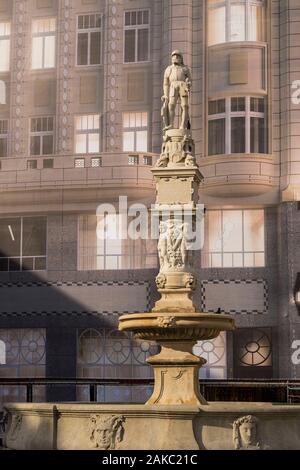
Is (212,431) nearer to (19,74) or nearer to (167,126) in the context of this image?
(167,126)

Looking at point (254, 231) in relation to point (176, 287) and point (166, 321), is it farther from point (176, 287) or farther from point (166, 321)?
point (166, 321)

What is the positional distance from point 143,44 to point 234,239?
691 centimetres

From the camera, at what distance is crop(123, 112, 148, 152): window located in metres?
33.0

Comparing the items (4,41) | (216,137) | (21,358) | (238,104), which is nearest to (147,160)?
(216,137)

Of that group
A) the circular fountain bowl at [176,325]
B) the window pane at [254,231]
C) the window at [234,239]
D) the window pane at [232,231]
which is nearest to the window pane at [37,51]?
the window at [234,239]

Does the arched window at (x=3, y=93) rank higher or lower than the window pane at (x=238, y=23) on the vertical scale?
lower

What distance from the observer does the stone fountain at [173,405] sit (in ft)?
48.3

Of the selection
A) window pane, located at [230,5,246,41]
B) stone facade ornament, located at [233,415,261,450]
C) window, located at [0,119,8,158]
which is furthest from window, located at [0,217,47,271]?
stone facade ornament, located at [233,415,261,450]

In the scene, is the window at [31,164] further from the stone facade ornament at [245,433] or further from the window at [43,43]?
the stone facade ornament at [245,433]

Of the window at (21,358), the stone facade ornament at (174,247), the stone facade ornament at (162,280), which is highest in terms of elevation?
the stone facade ornament at (174,247)

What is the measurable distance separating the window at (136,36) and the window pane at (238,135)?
370 cm

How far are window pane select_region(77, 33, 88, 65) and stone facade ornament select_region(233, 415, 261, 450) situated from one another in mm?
20945

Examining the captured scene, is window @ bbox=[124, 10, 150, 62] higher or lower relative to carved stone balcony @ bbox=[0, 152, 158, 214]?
higher

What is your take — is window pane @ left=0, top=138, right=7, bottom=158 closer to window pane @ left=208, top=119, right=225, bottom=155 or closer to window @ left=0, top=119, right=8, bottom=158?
window @ left=0, top=119, right=8, bottom=158
